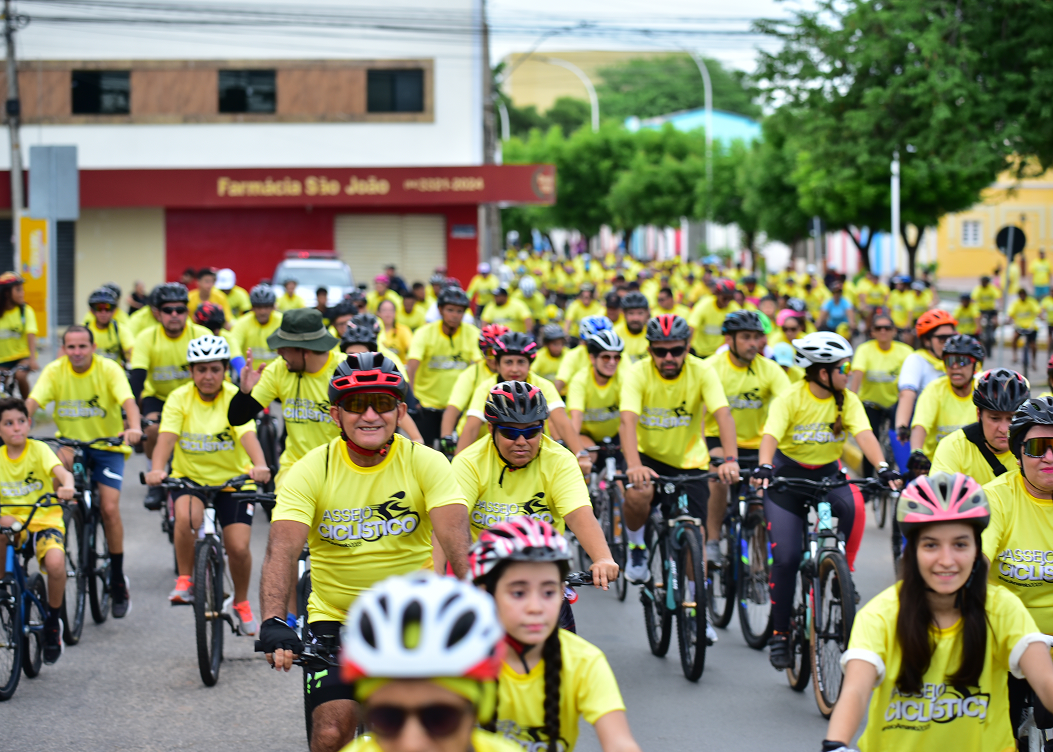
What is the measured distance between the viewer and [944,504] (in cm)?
396

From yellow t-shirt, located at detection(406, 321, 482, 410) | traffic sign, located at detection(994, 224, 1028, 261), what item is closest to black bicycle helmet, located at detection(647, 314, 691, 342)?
yellow t-shirt, located at detection(406, 321, 482, 410)

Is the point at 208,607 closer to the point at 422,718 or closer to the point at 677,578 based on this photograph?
the point at 677,578

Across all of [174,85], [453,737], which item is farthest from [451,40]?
[453,737]

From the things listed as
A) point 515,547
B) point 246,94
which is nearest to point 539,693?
point 515,547

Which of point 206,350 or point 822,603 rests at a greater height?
point 206,350

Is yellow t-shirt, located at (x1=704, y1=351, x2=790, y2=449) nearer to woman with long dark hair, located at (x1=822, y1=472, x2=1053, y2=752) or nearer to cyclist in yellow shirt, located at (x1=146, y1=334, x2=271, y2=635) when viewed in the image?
cyclist in yellow shirt, located at (x1=146, y1=334, x2=271, y2=635)

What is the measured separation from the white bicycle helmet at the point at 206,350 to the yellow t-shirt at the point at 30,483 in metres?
1.10

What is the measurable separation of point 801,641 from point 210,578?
3572 mm

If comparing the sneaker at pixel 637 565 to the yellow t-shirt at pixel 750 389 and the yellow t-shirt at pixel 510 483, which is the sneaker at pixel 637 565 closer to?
the yellow t-shirt at pixel 750 389

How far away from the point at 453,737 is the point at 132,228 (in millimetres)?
36721

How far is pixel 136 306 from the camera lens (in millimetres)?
21422

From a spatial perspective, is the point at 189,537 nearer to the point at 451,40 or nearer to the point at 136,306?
the point at 136,306

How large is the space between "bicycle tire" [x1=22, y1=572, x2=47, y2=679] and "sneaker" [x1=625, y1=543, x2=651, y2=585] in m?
3.91

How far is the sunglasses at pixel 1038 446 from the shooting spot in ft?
16.7
